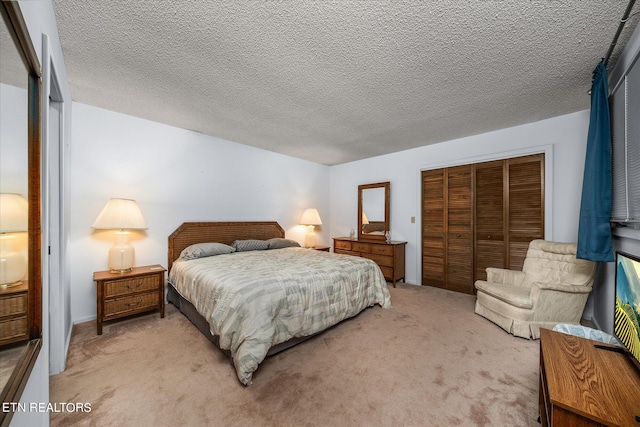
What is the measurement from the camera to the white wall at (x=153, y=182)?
9.41 ft

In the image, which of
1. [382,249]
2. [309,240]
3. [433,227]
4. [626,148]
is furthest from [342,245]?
[626,148]

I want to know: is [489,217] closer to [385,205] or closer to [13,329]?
[385,205]

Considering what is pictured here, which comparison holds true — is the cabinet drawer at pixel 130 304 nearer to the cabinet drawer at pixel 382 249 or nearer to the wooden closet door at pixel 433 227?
the cabinet drawer at pixel 382 249

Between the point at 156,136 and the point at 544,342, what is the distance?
14.5ft

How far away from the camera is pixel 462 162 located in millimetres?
3920

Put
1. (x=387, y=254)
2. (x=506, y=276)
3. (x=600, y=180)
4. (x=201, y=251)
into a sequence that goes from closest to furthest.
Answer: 1. (x=600, y=180)
2. (x=506, y=276)
3. (x=201, y=251)
4. (x=387, y=254)

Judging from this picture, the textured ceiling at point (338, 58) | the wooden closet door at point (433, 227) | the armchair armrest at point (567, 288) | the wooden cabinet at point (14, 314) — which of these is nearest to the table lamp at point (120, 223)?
the textured ceiling at point (338, 58)

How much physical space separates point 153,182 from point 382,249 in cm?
369

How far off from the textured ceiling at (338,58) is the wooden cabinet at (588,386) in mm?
2006

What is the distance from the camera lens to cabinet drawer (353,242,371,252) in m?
4.68

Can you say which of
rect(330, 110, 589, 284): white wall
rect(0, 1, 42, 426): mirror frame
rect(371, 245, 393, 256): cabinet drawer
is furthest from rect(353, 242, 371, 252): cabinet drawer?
rect(0, 1, 42, 426): mirror frame

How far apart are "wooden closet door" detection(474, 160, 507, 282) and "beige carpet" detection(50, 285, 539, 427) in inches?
50.4

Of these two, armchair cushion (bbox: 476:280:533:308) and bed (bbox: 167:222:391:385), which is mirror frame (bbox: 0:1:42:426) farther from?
armchair cushion (bbox: 476:280:533:308)

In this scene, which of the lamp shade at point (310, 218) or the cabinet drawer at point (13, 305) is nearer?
the cabinet drawer at point (13, 305)
